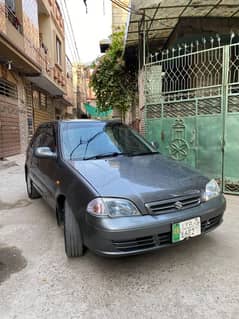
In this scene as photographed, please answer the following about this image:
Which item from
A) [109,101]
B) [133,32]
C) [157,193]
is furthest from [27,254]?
[109,101]

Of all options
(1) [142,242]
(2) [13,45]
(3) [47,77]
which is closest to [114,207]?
(1) [142,242]

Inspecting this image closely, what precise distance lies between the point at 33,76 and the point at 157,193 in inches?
420

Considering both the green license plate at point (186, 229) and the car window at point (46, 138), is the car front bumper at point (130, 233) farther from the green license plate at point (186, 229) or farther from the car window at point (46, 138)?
the car window at point (46, 138)

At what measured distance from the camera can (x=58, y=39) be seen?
1714 centimetres

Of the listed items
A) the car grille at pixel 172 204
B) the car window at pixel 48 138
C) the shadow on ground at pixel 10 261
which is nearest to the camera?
the car grille at pixel 172 204

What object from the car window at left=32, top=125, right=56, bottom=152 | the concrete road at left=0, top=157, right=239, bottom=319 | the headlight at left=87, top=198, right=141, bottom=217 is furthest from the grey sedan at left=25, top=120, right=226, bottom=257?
the concrete road at left=0, top=157, right=239, bottom=319

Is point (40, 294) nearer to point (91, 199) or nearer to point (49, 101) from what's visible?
point (91, 199)

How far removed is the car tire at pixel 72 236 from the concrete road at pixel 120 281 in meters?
0.11

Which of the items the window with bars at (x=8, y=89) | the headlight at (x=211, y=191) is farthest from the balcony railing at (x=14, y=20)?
the headlight at (x=211, y=191)

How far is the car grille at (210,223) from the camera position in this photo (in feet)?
7.96

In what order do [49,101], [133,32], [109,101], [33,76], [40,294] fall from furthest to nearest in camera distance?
[49,101] < [33,76] < [109,101] < [133,32] < [40,294]

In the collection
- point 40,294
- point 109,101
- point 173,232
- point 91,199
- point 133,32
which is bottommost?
point 40,294

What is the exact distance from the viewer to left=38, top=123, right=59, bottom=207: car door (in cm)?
310

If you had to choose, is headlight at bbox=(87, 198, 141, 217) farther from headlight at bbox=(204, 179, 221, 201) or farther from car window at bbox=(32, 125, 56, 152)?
car window at bbox=(32, 125, 56, 152)
